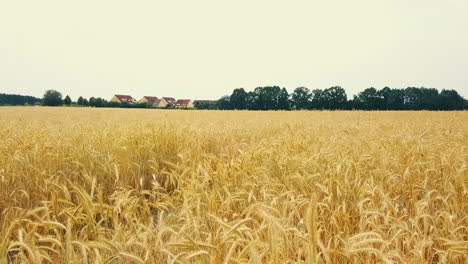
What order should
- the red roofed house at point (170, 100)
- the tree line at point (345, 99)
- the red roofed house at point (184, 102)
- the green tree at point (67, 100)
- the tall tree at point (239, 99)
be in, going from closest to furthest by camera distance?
the green tree at point (67, 100)
the tree line at point (345, 99)
the tall tree at point (239, 99)
the red roofed house at point (184, 102)
the red roofed house at point (170, 100)

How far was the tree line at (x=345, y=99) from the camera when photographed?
66438mm

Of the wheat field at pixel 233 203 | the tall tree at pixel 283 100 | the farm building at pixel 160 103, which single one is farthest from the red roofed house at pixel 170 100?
the wheat field at pixel 233 203

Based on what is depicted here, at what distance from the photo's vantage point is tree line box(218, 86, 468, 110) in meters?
66.4

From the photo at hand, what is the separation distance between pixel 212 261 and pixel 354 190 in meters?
1.50

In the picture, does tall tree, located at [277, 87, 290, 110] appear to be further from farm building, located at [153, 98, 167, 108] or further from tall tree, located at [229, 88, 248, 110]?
farm building, located at [153, 98, 167, 108]

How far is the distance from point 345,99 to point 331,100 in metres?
3.65

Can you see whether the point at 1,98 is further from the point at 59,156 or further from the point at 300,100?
the point at 59,156

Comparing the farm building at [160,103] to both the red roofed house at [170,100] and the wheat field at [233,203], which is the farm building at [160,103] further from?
the wheat field at [233,203]

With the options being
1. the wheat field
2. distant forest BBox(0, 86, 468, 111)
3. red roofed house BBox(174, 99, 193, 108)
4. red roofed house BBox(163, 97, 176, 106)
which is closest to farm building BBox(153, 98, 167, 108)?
red roofed house BBox(163, 97, 176, 106)

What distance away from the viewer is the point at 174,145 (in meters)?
4.58

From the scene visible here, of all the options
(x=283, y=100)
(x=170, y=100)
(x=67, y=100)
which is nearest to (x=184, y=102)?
(x=170, y=100)

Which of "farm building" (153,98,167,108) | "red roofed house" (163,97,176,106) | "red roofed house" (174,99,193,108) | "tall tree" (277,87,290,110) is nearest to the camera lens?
"tall tree" (277,87,290,110)

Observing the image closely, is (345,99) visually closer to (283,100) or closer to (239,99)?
(283,100)

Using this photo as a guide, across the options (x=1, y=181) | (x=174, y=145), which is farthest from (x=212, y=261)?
(x=174, y=145)
